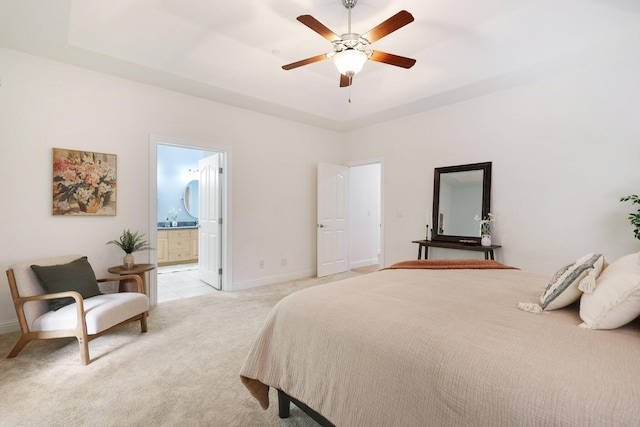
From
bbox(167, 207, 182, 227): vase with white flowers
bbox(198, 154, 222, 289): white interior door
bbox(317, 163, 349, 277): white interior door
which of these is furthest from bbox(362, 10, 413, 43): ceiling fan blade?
bbox(167, 207, 182, 227): vase with white flowers

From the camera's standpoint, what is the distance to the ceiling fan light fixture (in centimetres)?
235

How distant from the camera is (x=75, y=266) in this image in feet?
8.89

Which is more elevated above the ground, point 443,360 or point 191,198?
point 191,198

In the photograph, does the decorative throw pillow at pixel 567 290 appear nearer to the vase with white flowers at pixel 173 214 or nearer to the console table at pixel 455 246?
the console table at pixel 455 246

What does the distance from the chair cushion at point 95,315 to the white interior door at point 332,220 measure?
10.2ft

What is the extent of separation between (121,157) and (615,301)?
4298mm

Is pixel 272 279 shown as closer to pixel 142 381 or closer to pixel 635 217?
pixel 142 381

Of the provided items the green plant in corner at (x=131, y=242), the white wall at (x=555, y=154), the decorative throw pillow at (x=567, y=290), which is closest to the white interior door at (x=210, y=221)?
the green plant in corner at (x=131, y=242)

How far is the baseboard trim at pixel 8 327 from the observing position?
2875 millimetres

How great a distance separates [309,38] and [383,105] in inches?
62.5

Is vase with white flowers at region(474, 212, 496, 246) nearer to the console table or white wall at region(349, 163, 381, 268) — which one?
A: the console table

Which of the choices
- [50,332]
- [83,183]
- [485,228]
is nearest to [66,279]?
[50,332]

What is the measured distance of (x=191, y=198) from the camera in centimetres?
748

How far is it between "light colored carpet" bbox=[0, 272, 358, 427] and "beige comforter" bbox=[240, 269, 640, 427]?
0.43m
